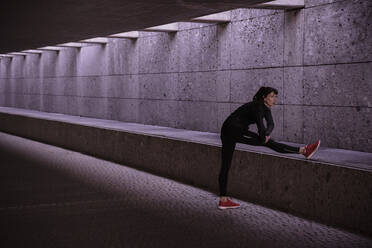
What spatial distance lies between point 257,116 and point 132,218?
2308 millimetres

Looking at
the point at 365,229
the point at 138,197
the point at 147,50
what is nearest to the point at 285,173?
the point at 365,229

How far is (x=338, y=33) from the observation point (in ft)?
36.1

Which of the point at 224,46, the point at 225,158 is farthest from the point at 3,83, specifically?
the point at 225,158

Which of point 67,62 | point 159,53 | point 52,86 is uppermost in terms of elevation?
point 67,62

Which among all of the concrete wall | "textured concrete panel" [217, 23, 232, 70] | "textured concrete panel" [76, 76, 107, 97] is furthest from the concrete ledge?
"textured concrete panel" [76, 76, 107, 97]

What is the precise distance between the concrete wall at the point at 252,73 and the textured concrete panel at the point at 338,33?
0.8 inches

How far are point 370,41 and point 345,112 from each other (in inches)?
60.9

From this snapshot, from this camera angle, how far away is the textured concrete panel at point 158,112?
17.1m

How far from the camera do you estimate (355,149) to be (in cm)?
1071

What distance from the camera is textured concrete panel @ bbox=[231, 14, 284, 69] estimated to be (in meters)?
12.7

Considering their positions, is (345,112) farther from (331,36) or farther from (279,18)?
(279,18)

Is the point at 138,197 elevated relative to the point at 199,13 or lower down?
lower down

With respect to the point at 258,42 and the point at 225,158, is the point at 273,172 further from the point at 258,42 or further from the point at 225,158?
the point at 258,42

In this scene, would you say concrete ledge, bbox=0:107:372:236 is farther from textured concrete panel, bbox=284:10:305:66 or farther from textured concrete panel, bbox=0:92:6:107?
textured concrete panel, bbox=0:92:6:107
